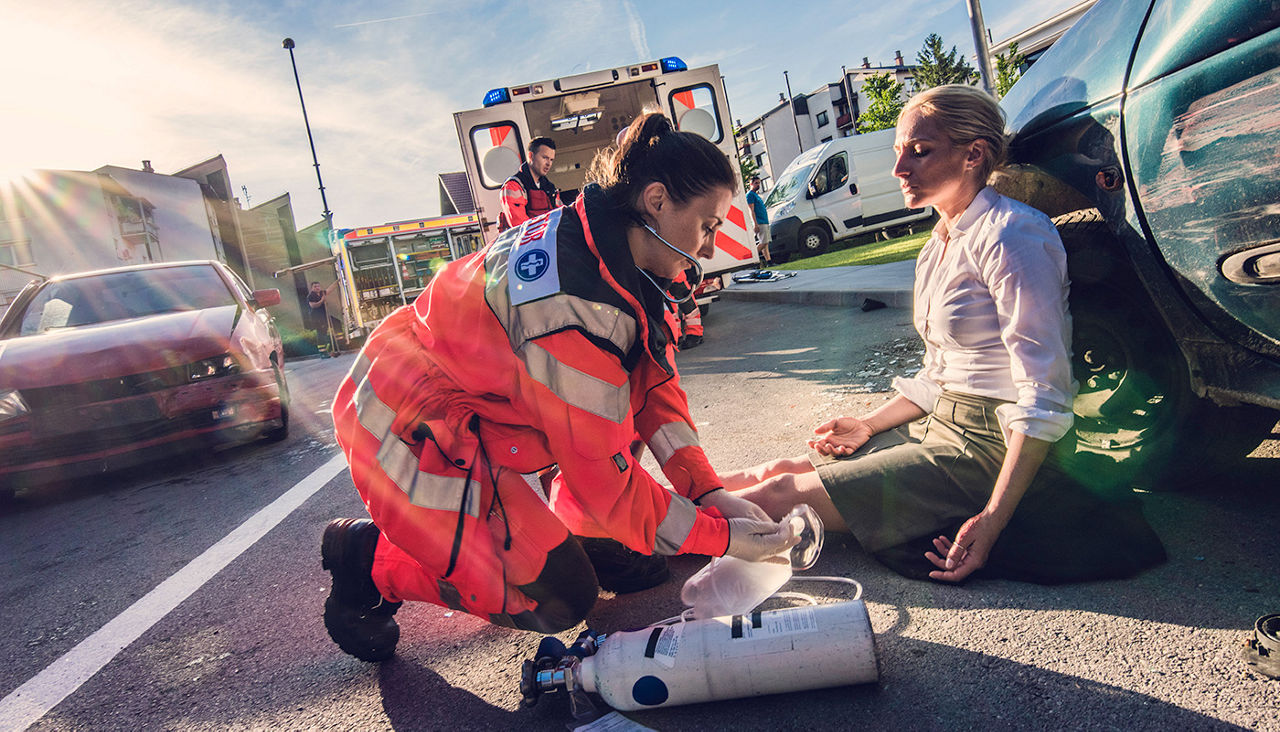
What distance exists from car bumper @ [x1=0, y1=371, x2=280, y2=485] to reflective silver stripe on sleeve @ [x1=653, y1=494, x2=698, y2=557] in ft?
13.2

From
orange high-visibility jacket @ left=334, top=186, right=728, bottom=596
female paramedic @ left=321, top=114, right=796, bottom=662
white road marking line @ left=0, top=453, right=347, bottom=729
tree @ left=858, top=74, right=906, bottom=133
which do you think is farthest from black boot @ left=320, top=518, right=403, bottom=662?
tree @ left=858, top=74, right=906, bottom=133

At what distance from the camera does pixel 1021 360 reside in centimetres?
174

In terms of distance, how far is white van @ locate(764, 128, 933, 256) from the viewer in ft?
47.4

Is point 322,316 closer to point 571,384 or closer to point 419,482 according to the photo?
point 419,482

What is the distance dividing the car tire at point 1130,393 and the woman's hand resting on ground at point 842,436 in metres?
0.59

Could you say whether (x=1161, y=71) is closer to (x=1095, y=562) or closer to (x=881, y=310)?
(x=1095, y=562)

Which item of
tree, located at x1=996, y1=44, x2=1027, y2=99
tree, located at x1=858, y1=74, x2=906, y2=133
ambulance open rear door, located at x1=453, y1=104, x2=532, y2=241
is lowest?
ambulance open rear door, located at x1=453, y1=104, x2=532, y2=241

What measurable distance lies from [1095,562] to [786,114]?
186ft

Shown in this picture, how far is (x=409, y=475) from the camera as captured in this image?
1707 millimetres

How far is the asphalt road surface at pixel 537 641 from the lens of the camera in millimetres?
1438

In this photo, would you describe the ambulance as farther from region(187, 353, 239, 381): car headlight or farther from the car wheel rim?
the car wheel rim

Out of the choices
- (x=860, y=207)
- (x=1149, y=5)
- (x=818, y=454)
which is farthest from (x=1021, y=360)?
(x=860, y=207)

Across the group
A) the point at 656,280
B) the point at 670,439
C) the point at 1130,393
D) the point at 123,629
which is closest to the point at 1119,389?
the point at 1130,393

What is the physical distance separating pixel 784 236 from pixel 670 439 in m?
14.2
